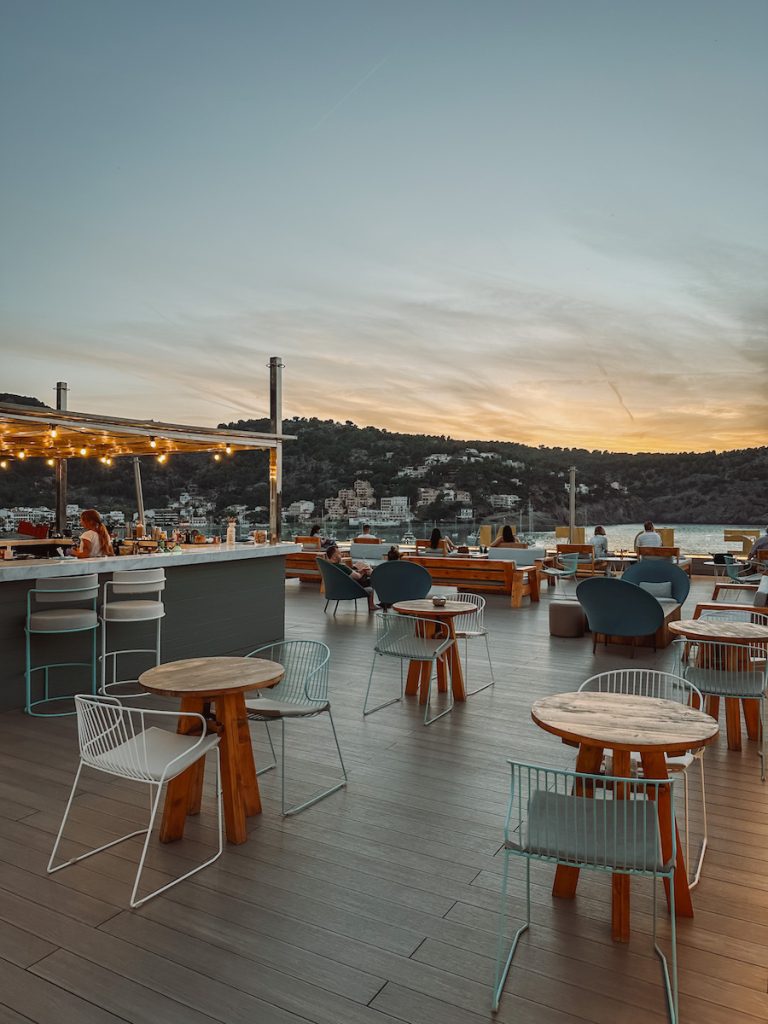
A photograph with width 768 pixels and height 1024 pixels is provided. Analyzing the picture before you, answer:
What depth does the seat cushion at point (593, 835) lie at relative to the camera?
208cm

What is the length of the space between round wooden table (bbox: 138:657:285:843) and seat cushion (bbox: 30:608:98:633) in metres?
2.19

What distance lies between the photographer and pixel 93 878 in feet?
9.43

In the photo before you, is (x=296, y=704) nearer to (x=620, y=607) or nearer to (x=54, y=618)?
(x=54, y=618)

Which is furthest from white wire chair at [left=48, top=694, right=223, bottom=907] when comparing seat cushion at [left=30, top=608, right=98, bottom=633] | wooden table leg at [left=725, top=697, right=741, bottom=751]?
wooden table leg at [left=725, top=697, right=741, bottom=751]

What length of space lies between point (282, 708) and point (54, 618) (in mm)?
2513

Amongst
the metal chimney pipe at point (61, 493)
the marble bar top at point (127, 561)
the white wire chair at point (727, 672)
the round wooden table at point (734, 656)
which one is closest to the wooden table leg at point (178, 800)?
the marble bar top at point (127, 561)

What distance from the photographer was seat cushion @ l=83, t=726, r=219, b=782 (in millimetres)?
2779

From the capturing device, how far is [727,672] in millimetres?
4465

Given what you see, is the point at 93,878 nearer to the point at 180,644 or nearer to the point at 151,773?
the point at 151,773

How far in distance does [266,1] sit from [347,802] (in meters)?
9.37

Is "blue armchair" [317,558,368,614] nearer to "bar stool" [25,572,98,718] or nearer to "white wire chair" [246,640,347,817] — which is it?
"bar stool" [25,572,98,718]

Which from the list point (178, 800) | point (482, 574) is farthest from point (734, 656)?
point (482, 574)

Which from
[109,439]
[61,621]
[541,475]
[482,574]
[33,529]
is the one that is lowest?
[482,574]

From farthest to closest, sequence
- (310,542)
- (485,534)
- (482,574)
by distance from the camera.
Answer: (485,534) → (310,542) → (482,574)
